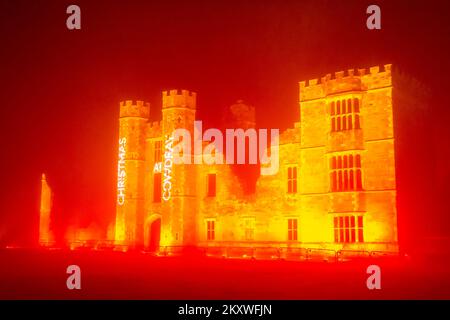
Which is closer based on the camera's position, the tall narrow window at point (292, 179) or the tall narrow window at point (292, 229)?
the tall narrow window at point (292, 229)

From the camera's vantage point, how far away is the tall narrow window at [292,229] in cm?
3406

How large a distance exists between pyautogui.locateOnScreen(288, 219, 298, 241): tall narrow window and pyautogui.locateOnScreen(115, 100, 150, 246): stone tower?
1349 centimetres

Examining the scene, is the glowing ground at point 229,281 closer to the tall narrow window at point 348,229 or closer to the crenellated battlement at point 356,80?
the tall narrow window at point 348,229

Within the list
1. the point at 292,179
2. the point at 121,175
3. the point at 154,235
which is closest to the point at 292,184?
the point at 292,179

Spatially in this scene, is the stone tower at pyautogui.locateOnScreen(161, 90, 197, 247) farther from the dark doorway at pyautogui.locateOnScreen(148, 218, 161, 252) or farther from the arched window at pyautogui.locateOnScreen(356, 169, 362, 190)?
the arched window at pyautogui.locateOnScreen(356, 169, 362, 190)

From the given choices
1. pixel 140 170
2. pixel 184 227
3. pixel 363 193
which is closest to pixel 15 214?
pixel 140 170

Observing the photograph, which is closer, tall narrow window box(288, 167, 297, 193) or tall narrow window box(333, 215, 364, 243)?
tall narrow window box(333, 215, 364, 243)

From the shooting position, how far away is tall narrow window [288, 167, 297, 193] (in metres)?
34.6

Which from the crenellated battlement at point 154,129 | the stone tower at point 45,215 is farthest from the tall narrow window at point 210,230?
the stone tower at point 45,215

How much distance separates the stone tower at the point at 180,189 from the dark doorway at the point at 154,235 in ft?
11.3

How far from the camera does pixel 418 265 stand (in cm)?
2589

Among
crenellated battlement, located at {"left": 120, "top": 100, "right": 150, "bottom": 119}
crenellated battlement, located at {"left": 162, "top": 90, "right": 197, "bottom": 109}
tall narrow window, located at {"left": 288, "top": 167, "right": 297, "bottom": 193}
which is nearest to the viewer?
tall narrow window, located at {"left": 288, "top": 167, "right": 297, "bottom": 193}

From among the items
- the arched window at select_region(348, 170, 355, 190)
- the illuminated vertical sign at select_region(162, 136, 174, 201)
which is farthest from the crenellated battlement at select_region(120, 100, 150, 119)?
the arched window at select_region(348, 170, 355, 190)
